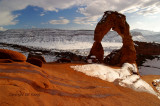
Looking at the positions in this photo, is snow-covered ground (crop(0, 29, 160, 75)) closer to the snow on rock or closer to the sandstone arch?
the sandstone arch

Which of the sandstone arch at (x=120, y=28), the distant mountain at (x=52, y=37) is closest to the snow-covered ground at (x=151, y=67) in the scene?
the sandstone arch at (x=120, y=28)

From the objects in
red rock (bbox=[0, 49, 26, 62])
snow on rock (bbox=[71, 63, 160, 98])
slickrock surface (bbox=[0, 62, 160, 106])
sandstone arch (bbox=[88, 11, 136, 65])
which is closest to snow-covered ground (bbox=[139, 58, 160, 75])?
sandstone arch (bbox=[88, 11, 136, 65])

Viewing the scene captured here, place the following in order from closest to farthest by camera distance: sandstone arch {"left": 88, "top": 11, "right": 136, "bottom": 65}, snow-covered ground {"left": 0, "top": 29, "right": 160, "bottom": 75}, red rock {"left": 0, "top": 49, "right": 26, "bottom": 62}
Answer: red rock {"left": 0, "top": 49, "right": 26, "bottom": 62} < sandstone arch {"left": 88, "top": 11, "right": 136, "bottom": 65} < snow-covered ground {"left": 0, "top": 29, "right": 160, "bottom": 75}

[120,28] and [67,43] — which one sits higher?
[120,28]

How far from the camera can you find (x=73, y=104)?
10.9ft

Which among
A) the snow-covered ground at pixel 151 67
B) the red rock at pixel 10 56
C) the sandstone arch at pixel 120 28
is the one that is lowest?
the snow-covered ground at pixel 151 67

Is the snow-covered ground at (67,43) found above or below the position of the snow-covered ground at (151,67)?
above

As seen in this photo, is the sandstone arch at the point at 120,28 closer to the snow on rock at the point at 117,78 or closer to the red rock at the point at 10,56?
the snow on rock at the point at 117,78

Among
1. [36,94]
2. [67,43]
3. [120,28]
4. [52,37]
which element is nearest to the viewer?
[36,94]

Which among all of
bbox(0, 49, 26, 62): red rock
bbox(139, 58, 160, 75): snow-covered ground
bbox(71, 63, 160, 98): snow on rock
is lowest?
bbox(139, 58, 160, 75): snow-covered ground

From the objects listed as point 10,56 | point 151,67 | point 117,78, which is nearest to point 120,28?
point 117,78

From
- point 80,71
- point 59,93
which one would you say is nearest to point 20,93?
point 59,93

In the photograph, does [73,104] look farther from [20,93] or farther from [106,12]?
[106,12]

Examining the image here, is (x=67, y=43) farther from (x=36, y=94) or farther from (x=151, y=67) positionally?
(x=36, y=94)
